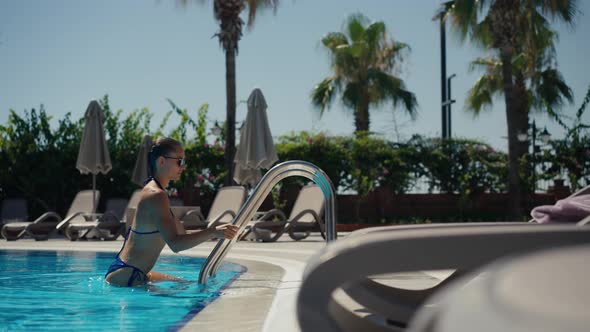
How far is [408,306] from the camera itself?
6.37 ft

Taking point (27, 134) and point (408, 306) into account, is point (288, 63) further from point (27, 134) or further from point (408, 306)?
point (408, 306)

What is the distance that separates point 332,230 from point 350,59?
71.7ft

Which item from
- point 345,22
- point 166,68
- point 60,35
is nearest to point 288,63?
point 345,22

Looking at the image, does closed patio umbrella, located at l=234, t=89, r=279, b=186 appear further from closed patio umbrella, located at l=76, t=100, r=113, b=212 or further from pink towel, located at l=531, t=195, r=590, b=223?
pink towel, located at l=531, t=195, r=590, b=223

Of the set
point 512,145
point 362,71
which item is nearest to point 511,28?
point 512,145

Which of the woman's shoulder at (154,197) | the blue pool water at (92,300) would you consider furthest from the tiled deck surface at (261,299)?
the woman's shoulder at (154,197)

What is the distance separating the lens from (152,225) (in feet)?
14.6

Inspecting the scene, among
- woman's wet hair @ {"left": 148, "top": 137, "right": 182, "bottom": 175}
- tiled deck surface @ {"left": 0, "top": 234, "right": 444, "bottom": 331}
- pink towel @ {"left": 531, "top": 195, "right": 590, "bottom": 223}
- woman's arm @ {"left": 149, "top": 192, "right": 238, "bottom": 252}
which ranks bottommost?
tiled deck surface @ {"left": 0, "top": 234, "right": 444, "bottom": 331}

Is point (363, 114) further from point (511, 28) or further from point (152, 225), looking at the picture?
point (152, 225)

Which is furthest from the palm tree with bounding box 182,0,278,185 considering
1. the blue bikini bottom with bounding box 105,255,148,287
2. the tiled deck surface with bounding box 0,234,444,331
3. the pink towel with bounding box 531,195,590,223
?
the pink towel with bounding box 531,195,590,223

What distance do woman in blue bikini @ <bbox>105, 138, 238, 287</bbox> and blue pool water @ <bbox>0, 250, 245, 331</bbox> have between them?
0.12 metres

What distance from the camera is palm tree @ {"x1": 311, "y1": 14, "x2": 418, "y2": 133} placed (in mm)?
24875

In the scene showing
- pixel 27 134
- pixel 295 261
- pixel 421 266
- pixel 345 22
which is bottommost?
pixel 295 261

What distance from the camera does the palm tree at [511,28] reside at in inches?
698
